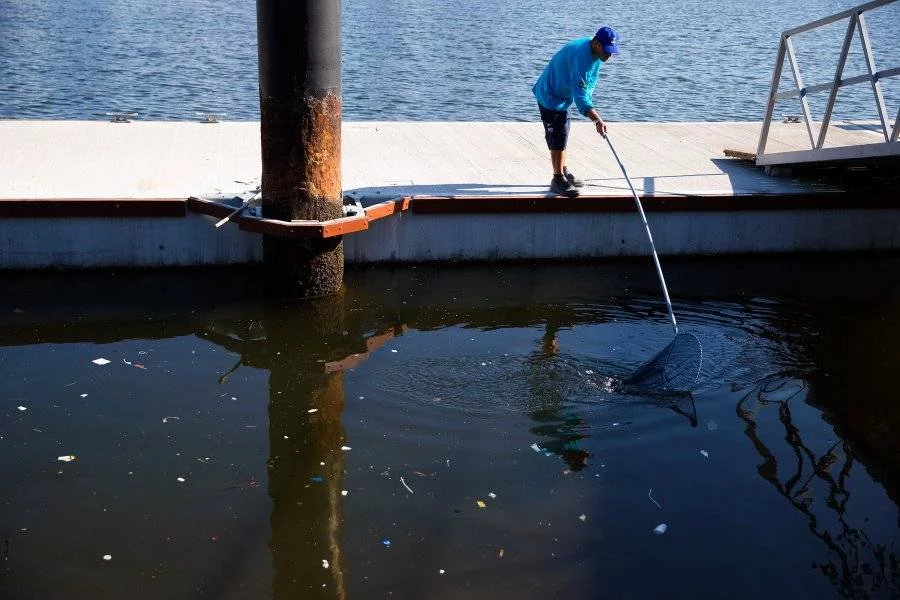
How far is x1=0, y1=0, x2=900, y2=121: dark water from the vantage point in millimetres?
17375

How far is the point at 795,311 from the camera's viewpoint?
8.52 metres

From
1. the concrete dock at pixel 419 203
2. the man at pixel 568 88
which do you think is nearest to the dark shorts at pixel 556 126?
the man at pixel 568 88

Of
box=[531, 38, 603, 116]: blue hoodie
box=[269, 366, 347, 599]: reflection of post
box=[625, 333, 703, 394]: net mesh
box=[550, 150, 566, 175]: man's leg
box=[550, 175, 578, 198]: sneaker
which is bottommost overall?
box=[269, 366, 347, 599]: reflection of post

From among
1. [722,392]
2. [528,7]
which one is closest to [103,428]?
[722,392]

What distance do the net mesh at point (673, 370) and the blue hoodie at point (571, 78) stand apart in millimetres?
2503

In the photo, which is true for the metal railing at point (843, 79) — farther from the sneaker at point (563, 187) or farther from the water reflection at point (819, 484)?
the water reflection at point (819, 484)

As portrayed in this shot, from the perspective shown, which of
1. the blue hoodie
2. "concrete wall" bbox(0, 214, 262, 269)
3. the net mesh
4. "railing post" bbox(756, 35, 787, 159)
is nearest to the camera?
the net mesh

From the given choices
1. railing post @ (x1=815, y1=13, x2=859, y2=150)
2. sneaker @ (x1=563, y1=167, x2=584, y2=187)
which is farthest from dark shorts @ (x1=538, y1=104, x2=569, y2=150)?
railing post @ (x1=815, y1=13, x2=859, y2=150)

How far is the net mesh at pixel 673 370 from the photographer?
268 inches

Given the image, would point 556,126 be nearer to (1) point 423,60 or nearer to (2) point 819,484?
(2) point 819,484

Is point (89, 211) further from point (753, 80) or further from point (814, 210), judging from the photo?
point (753, 80)

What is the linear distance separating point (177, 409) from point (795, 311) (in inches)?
204

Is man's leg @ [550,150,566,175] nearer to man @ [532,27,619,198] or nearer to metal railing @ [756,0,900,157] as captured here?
man @ [532,27,619,198]

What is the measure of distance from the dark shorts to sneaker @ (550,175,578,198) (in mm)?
284
